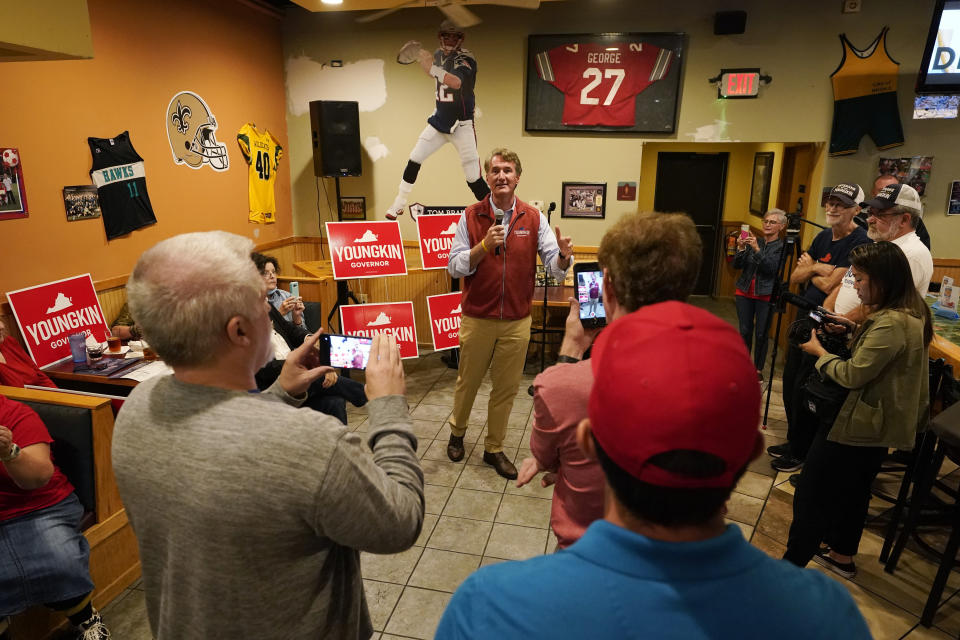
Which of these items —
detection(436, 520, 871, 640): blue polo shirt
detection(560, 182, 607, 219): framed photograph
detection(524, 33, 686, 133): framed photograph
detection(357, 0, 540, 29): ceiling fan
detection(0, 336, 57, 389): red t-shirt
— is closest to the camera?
detection(436, 520, 871, 640): blue polo shirt

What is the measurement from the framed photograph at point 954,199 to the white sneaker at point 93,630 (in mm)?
6880

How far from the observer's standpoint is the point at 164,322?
3.03 ft

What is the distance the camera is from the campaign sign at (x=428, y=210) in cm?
552

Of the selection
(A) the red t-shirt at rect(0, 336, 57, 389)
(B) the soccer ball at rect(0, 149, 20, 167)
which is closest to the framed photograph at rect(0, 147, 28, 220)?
(B) the soccer ball at rect(0, 149, 20, 167)

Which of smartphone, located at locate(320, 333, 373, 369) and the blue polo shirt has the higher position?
the blue polo shirt

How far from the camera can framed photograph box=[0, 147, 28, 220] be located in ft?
10.9

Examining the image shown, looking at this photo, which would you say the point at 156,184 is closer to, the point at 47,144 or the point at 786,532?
the point at 47,144

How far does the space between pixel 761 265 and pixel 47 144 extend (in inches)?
210

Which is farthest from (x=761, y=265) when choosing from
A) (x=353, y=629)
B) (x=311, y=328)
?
(x=353, y=629)

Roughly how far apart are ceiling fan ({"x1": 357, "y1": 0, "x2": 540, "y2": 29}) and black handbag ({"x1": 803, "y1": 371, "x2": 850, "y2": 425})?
317cm

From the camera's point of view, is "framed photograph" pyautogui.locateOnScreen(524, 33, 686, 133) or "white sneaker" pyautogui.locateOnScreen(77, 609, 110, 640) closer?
"white sneaker" pyautogui.locateOnScreen(77, 609, 110, 640)

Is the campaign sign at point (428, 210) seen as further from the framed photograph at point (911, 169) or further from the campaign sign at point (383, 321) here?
the framed photograph at point (911, 169)

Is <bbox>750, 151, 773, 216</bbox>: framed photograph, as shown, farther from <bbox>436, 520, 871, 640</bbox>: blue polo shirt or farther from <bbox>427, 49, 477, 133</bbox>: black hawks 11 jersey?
<bbox>436, 520, 871, 640</bbox>: blue polo shirt

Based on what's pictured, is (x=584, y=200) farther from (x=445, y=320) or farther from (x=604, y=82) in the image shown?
(x=445, y=320)
